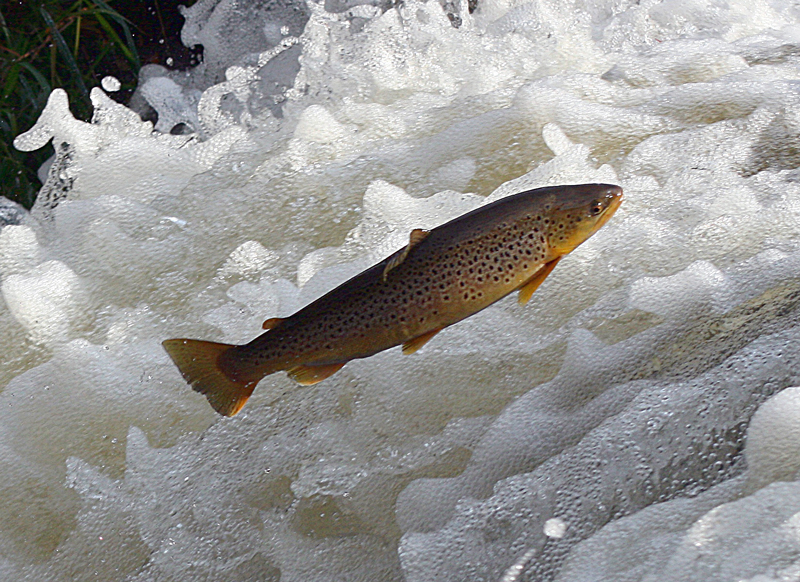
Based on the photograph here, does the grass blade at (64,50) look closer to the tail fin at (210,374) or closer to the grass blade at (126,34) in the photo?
the grass blade at (126,34)

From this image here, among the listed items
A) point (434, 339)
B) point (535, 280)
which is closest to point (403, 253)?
point (535, 280)

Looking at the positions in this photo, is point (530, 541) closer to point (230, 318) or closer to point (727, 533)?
point (727, 533)

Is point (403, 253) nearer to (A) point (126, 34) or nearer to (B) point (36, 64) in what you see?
(A) point (126, 34)

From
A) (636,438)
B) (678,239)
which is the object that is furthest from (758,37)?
(636,438)

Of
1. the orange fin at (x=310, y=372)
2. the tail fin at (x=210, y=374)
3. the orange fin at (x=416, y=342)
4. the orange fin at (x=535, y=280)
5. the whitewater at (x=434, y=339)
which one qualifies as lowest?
the whitewater at (x=434, y=339)

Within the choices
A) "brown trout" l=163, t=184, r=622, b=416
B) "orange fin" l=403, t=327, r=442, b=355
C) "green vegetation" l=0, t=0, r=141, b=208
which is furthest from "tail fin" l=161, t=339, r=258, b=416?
"green vegetation" l=0, t=0, r=141, b=208

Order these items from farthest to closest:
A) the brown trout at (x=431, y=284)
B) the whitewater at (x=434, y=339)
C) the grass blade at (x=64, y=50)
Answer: the grass blade at (x=64, y=50)
the whitewater at (x=434, y=339)
the brown trout at (x=431, y=284)

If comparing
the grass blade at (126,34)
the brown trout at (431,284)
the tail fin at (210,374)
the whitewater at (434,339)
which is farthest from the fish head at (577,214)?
the grass blade at (126,34)
